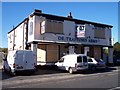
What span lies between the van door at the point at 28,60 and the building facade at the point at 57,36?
5.96 metres

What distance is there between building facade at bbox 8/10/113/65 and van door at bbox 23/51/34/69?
5955mm

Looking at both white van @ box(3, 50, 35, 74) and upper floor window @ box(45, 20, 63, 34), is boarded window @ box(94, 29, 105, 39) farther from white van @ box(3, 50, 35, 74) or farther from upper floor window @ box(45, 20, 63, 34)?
white van @ box(3, 50, 35, 74)

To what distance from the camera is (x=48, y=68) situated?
3028 cm

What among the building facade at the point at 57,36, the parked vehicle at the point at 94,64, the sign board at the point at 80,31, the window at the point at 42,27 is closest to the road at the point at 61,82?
the parked vehicle at the point at 94,64

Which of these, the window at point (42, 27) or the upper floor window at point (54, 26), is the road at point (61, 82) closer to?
the window at point (42, 27)

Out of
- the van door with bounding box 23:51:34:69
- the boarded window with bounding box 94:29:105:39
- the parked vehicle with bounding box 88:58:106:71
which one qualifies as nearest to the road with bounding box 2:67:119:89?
the van door with bounding box 23:51:34:69

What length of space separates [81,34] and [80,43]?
141 centimetres

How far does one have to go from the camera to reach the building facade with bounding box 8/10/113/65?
97.2 feet

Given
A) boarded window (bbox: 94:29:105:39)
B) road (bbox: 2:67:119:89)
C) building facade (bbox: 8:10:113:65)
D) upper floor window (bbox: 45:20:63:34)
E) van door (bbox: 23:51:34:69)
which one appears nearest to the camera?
road (bbox: 2:67:119:89)

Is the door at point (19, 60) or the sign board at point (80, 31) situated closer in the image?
the door at point (19, 60)

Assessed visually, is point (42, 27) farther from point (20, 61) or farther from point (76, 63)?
point (20, 61)

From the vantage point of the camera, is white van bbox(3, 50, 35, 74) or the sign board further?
the sign board

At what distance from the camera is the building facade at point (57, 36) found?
97.2 feet

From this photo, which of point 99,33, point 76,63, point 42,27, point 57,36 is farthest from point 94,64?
point 99,33
